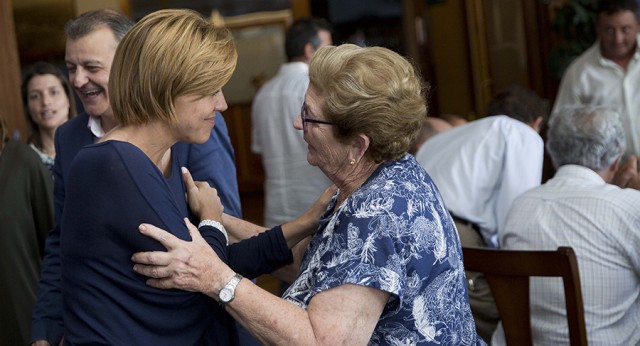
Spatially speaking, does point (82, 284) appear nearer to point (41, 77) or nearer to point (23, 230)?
point (23, 230)

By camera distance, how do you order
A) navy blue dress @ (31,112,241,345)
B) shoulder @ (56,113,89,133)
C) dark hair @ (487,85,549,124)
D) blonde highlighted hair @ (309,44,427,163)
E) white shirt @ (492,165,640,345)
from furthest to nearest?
dark hair @ (487,85,549,124) → white shirt @ (492,165,640,345) → shoulder @ (56,113,89,133) → navy blue dress @ (31,112,241,345) → blonde highlighted hair @ (309,44,427,163)

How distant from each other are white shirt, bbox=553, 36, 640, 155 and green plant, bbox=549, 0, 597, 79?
4.92ft

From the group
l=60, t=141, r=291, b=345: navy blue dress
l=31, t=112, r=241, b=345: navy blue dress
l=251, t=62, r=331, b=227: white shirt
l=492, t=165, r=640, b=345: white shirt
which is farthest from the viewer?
l=251, t=62, r=331, b=227: white shirt

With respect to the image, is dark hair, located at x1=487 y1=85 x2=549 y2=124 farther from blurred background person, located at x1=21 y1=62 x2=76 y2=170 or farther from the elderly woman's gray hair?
blurred background person, located at x1=21 y1=62 x2=76 y2=170

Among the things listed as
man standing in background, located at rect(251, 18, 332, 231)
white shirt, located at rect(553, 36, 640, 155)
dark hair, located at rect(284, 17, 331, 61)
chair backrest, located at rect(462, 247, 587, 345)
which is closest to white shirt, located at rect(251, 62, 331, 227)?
man standing in background, located at rect(251, 18, 332, 231)

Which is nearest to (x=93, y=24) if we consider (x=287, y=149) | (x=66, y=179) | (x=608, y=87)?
(x=66, y=179)

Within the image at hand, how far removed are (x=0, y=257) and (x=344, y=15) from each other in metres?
8.47

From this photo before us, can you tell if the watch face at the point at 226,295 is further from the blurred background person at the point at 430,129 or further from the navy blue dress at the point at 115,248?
the blurred background person at the point at 430,129

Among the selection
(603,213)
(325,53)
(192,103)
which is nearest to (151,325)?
(192,103)

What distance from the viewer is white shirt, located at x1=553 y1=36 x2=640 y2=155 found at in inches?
181

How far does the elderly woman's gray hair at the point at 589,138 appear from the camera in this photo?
291 centimetres

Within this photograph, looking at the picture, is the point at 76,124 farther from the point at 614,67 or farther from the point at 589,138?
the point at 614,67

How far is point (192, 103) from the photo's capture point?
5.68 feet

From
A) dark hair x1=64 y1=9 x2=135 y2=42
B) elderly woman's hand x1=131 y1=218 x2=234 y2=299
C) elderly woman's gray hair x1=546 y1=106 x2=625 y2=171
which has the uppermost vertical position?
dark hair x1=64 y1=9 x2=135 y2=42
